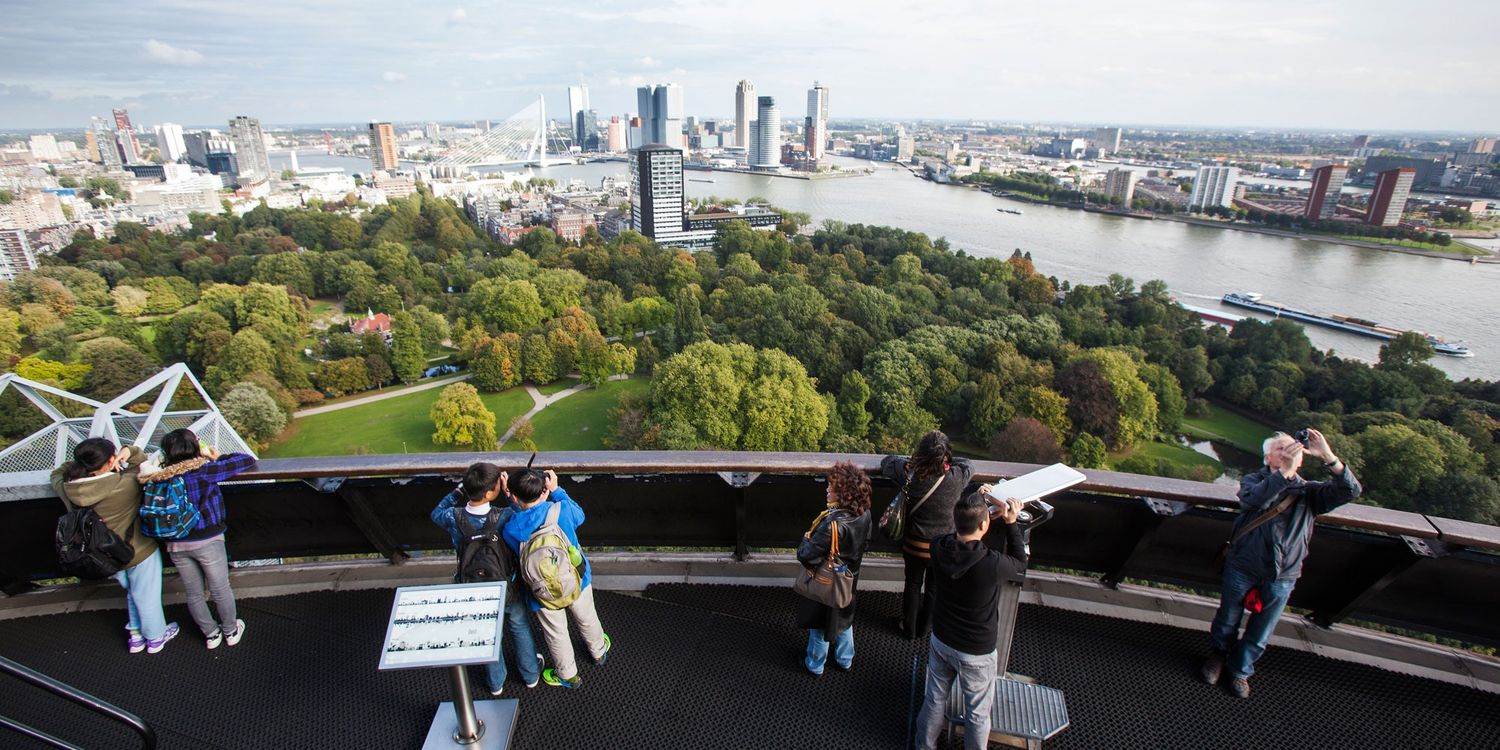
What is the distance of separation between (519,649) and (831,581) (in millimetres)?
1280

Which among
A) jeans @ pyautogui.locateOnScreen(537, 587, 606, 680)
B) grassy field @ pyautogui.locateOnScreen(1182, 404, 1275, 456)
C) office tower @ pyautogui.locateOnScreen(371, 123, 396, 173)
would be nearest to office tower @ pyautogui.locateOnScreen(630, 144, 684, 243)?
grassy field @ pyautogui.locateOnScreen(1182, 404, 1275, 456)

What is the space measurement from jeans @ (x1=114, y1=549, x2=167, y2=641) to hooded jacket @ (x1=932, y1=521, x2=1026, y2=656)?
3.25 m

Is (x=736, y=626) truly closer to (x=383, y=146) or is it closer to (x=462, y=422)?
(x=462, y=422)

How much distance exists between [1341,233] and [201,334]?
73.3 meters

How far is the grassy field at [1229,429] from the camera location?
21.0 metres

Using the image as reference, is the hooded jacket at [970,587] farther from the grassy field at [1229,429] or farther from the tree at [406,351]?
the tree at [406,351]

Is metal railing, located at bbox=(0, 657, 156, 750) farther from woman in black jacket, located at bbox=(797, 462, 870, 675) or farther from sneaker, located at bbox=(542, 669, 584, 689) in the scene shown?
woman in black jacket, located at bbox=(797, 462, 870, 675)

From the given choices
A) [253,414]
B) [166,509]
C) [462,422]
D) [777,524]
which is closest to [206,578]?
[166,509]

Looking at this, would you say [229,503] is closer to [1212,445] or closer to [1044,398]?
[1044,398]

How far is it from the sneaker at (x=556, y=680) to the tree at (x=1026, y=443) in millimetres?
16278

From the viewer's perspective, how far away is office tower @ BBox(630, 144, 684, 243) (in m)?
53.1

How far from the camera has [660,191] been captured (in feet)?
179

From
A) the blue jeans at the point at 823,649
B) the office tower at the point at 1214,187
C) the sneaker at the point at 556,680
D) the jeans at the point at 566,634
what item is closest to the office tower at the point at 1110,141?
the office tower at the point at 1214,187

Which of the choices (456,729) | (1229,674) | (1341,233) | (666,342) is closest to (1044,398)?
(666,342)
